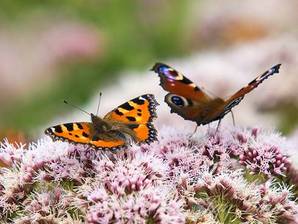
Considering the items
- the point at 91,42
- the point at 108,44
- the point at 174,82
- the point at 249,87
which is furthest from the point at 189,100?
the point at 108,44

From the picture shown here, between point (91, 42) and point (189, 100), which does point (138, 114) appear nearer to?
point (189, 100)

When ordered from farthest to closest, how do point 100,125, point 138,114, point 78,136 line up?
point 138,114 < point 100,125 < point 78,136

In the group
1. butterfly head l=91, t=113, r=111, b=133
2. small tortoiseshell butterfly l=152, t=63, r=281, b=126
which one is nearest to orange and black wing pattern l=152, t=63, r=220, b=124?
small tortoiseshell butterfly l=152, t=63, r=281, b=126

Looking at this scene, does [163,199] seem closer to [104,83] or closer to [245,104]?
[245,104]

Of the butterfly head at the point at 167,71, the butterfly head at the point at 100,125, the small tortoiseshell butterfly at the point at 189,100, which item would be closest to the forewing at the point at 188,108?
the small tortoiseshell butterfly at the point at 189,100

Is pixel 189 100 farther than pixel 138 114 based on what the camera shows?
Yes

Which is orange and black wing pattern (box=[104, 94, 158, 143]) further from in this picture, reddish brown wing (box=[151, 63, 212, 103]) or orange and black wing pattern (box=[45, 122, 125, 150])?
orange and black wing pattern (box=[45, 122, 125, 150])
